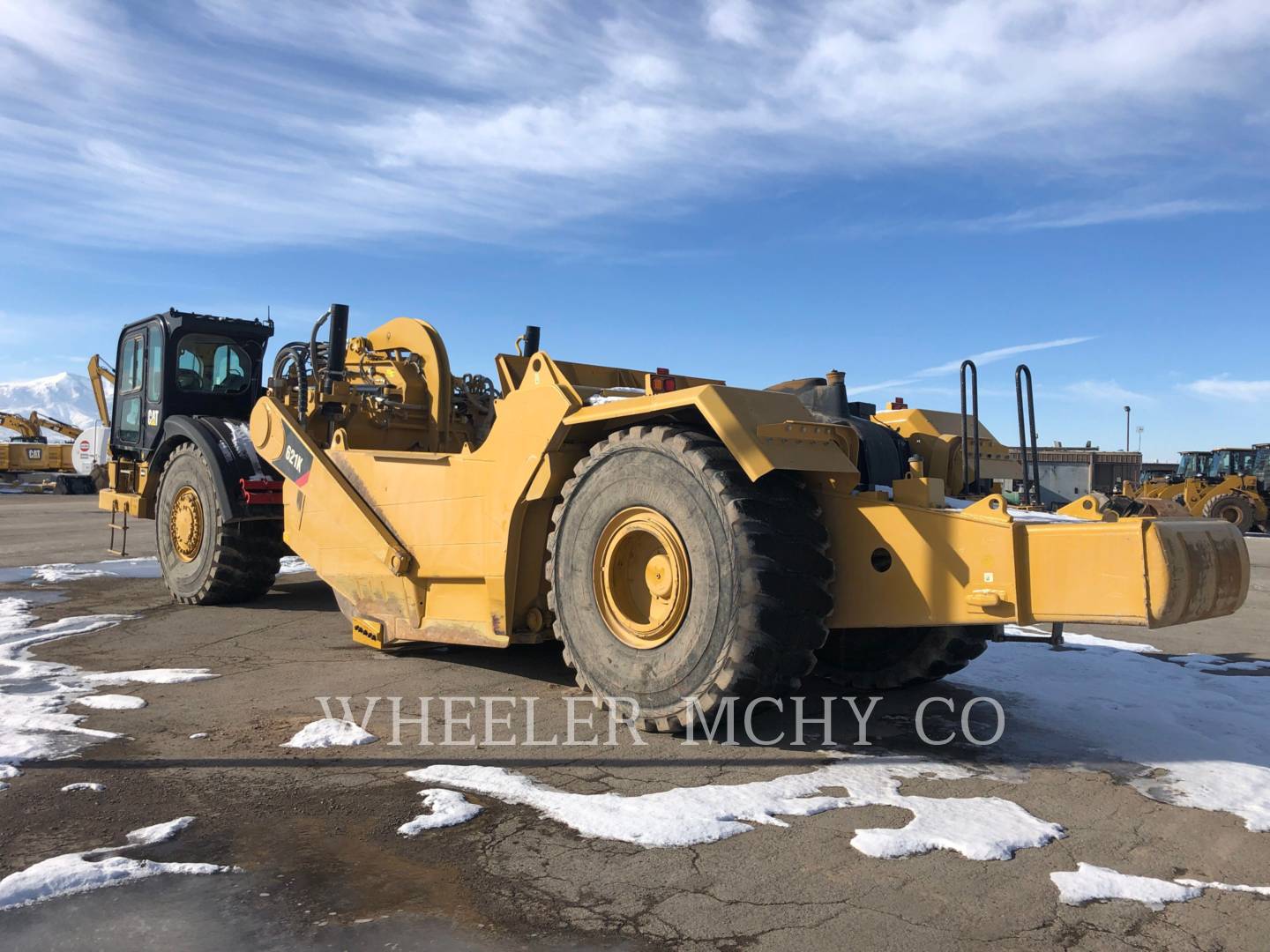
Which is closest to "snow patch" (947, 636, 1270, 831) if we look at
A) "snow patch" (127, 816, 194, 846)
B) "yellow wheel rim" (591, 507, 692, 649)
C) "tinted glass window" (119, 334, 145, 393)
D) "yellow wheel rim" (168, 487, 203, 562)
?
"yellow wheel rim" (591, 507, 692, 649)

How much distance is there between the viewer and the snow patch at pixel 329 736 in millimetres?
4367

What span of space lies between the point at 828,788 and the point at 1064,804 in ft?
2.91

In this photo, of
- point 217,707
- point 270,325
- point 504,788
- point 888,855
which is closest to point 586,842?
point 504,788

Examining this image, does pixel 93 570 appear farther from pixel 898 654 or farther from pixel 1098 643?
pixel 1098 643

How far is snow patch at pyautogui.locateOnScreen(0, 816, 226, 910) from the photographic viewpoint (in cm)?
277

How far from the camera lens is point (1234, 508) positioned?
24.9 metres

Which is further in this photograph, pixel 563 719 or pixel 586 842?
pixel 563 719

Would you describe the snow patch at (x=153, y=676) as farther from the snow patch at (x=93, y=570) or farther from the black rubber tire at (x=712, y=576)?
the snow patch at (x=93, y=570)

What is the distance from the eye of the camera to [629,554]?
4.66 m

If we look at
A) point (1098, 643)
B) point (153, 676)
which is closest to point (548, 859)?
point (153, 676)

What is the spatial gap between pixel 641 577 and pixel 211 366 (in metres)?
6.92

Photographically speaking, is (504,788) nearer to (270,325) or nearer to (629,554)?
(629,554)

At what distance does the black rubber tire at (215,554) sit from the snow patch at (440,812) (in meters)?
5.30

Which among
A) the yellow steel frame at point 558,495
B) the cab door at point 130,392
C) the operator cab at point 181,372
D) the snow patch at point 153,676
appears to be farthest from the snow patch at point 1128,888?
the cab door at point 130,392
